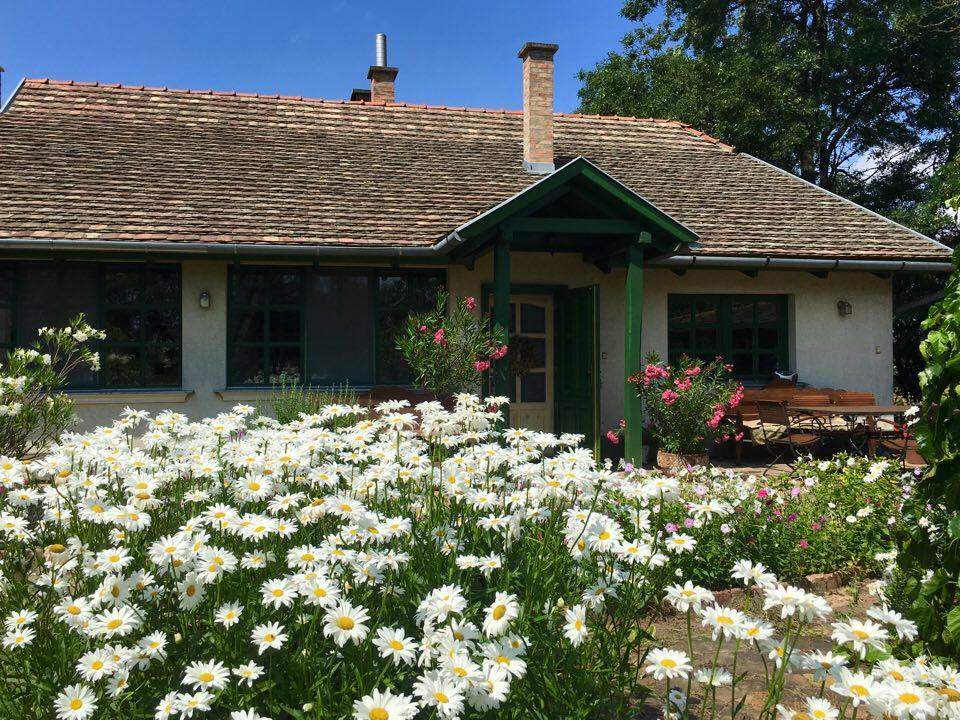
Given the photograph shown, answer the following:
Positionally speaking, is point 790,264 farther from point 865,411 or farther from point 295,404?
point 295,404

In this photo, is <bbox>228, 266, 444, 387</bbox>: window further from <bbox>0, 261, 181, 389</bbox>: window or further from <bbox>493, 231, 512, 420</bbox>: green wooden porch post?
<bbox>493, 231, 512, 420</bbox>: green wooden porch post

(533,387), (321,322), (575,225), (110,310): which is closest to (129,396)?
(110,310)

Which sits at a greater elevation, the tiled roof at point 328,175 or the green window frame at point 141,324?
the tiled roof at point 328,175

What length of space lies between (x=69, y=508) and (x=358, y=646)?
1.27 metres

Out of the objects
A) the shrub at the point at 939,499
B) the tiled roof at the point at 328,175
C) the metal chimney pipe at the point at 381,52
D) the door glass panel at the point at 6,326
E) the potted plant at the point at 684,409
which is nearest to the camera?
the shrub at the point at 939,499

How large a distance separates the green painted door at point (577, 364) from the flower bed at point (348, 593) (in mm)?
6566

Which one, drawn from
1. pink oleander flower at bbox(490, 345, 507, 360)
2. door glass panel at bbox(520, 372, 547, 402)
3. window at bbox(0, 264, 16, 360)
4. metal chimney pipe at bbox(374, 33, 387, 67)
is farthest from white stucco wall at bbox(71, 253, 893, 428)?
metal chimney pipe at bbox(374, 33, 387, 67)

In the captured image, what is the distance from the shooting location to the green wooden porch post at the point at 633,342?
30.4ft

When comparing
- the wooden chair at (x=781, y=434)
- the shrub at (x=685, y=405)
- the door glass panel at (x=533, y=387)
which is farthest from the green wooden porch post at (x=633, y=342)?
the door glass panel at (x=533, y=387)

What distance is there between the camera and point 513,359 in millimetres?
10477

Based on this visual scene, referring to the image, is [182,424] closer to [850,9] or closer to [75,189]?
[75,189]

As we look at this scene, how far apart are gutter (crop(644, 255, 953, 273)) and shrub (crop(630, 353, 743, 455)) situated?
61.9 inches

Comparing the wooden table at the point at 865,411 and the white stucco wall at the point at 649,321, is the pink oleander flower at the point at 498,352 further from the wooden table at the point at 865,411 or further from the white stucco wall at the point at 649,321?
the wooden table at the point at 865,411

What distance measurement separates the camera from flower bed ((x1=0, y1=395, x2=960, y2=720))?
1968 millimetres
